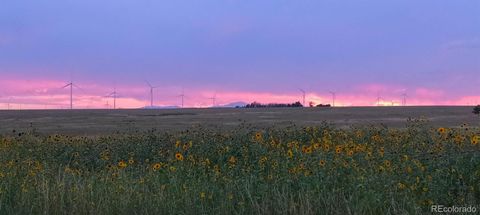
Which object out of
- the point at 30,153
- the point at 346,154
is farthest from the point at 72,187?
the point at 30,153

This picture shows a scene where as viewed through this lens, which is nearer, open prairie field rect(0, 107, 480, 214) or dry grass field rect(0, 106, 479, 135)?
open prairie field rect(0, 107, 480, 214)

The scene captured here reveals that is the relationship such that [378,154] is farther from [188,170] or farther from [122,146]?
[122,146]

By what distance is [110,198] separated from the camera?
7871 mm

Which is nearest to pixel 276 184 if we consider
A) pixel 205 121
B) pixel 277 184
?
pixel 277 184

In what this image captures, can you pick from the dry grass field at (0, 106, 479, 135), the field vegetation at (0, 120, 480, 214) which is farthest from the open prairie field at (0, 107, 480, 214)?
the dry grass field at (0, 106, 479, 135)

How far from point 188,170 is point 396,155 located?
3209 millimetres

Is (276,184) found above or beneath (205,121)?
beneath

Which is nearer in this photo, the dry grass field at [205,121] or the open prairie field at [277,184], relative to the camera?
the open prairie field at [277,184]

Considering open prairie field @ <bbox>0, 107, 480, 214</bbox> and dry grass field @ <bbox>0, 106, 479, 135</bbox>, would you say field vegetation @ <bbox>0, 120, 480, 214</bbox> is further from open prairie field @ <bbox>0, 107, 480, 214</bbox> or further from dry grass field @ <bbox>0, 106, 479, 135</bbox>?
dry grass field @ <bbox>0, 106, 479, 135</bbox>

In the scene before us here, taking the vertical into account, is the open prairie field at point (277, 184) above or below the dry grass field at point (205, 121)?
below

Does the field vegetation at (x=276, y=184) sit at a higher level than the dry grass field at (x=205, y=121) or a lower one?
lower

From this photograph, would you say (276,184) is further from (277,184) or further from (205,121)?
(205,121)

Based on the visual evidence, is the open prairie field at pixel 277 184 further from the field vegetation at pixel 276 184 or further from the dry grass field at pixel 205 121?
the dry grass field at pixel 205 121

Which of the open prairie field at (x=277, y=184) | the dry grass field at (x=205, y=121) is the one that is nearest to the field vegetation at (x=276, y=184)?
the open prairie field at (x=277, y=184)
